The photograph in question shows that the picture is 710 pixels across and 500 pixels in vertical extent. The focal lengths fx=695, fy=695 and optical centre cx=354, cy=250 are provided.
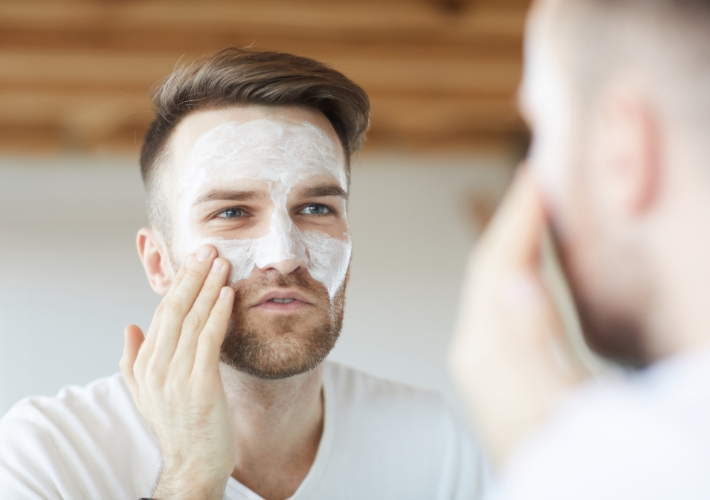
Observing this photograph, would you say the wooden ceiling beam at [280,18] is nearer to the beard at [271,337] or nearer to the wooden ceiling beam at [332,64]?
the wooden ceiling beam at [332,64]

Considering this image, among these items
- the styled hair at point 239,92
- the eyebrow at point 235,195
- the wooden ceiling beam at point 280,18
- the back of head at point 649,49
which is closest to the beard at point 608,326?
the back of head at point 649,49

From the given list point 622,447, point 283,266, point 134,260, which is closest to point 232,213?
point 283,266

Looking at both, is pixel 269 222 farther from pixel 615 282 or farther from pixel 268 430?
pixel 615 282

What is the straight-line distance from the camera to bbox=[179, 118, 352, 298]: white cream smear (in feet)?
3.82

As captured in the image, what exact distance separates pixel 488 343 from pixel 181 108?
3.24 feet

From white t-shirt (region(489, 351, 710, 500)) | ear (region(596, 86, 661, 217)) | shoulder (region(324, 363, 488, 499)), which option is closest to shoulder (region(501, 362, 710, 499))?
white t-shirt (region(489, 351, 710, 500))

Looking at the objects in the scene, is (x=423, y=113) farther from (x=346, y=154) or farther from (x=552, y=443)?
(x=552, y=443)

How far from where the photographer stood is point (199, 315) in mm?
1090

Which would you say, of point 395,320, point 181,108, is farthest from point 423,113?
point 181,108

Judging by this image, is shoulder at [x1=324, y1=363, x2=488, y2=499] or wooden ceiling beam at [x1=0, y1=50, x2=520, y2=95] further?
wooden ceiling beam at [x1=0, y1=50, x2=520, y2=95]

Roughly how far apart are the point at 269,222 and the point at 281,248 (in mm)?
61

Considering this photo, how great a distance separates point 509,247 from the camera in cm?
49

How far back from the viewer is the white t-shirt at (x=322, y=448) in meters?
1.12

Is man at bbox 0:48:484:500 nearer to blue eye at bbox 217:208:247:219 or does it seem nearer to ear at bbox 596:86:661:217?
blue eye at bbox 217:208:247:219
